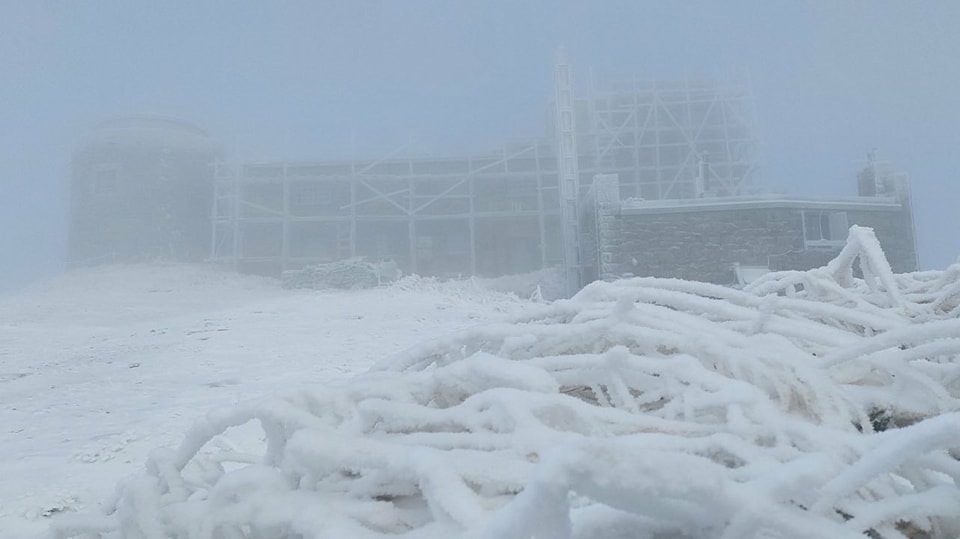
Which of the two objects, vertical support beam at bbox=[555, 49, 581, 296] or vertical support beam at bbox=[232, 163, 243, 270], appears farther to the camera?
vertical support beam at bbox=[232, 163, 243, 270]

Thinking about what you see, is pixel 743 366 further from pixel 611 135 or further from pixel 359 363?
pixel 611 135

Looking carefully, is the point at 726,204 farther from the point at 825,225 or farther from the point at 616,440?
the point at 616,440

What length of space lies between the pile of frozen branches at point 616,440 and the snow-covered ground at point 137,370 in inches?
11.8

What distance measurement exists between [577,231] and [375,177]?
10.1 meters

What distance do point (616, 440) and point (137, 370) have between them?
23.0ft

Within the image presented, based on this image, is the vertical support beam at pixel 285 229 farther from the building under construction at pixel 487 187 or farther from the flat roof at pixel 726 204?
the flat roof at pixel 726 204

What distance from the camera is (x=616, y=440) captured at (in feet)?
3.85

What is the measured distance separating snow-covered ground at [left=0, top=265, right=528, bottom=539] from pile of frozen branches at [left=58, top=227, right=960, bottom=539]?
0.99 ft

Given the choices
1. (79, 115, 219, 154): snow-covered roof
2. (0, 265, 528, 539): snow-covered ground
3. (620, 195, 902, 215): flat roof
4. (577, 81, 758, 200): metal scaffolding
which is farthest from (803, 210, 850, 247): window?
(79, 115, 219, 154): snow-covered roof

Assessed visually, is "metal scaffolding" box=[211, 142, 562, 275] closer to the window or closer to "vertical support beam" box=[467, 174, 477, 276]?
"vertical support beam" box=[467, 174, 477, 276]

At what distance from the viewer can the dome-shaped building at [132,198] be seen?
31.8m

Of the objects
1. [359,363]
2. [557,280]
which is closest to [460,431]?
[359,363]

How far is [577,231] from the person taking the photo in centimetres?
2189

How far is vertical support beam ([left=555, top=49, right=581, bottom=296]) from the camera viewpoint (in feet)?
71.2
